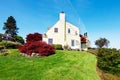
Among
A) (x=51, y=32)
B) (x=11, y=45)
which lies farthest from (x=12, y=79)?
(x=51, y=32)

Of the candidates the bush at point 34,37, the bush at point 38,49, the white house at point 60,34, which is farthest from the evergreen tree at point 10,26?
the bush at point 38,49

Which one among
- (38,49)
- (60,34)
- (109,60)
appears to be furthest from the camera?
(60,34)

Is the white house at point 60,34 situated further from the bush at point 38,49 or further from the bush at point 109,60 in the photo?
the bush at point 38,49

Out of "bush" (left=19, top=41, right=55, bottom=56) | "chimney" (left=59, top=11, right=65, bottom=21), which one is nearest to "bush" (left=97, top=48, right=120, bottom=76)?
"bush" (left=19, top=41, right=55, bottom=56)

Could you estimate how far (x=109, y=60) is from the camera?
95.6ft

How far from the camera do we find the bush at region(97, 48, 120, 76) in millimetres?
27578

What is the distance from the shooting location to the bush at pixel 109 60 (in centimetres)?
2758

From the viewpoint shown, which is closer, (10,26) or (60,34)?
(60,34)

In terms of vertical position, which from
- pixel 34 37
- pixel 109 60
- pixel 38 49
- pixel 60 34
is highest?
pixel 60 34

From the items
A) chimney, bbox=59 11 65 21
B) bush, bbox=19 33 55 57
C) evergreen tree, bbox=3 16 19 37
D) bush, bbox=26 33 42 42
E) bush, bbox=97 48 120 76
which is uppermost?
evergreen tree, bbox=3 16 19 37

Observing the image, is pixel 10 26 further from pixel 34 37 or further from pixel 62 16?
pixel 62 16

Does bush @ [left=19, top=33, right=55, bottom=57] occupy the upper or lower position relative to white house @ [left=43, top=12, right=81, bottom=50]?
lower

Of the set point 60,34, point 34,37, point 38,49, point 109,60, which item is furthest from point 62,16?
point 38,49

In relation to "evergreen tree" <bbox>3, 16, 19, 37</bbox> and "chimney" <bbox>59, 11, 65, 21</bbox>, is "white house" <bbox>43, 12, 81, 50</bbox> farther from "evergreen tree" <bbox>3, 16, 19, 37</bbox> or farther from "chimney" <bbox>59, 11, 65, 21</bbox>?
"evergreen tree" <bbox>3, 16, 19, 37</bbox>
